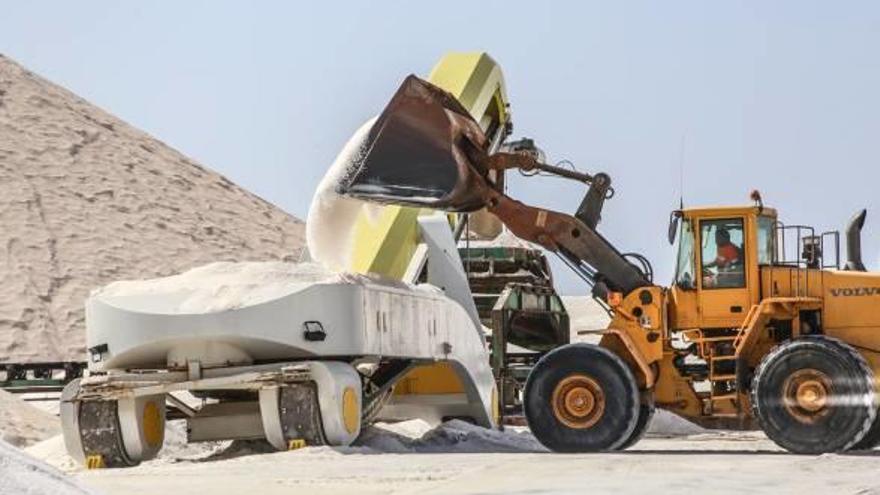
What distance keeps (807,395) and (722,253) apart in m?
2.02

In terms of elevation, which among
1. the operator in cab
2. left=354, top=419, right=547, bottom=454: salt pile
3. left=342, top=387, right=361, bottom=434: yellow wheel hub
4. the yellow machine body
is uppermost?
the operator in cab

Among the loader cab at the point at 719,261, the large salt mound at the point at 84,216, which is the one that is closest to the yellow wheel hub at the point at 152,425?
the loader cab at the point at 719,261

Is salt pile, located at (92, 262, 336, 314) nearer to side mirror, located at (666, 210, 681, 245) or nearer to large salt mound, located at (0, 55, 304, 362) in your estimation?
side mirror, located at (666, 210, 681, 245)

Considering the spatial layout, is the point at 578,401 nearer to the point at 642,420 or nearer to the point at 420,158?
the point at 642,420

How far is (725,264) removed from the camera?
2084 cm

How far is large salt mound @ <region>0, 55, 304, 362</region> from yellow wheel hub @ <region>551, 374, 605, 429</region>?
33.3 m

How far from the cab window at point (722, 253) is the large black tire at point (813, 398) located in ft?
4.37

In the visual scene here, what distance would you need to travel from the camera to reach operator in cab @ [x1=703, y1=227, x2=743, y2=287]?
68.1 feet

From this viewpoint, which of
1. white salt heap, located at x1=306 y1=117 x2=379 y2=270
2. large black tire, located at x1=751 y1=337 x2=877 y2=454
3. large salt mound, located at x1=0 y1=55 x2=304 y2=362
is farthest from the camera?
large salt mound, located at x1=0 y1=55 x2=304 y2=362

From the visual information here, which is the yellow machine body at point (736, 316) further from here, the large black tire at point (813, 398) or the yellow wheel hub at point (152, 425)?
the yellow wheel hub at point (152, 425)

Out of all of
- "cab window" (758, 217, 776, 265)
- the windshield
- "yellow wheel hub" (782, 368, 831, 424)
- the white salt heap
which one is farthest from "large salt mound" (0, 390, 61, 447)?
"yellow wheel hub" (782, 368, 831, 424)

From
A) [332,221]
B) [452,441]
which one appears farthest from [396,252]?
[452,441]

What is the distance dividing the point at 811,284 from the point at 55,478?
474 inches

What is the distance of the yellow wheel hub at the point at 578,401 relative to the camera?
810 inches
